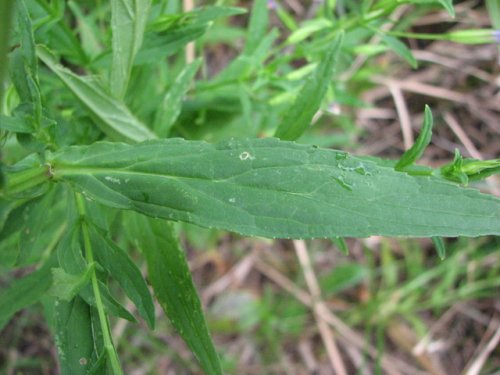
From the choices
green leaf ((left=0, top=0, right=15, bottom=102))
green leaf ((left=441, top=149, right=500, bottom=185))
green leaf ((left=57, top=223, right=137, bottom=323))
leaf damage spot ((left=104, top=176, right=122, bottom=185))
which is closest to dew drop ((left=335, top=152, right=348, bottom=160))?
green leaf ((left=441, top=149, right=500, bottom=185))

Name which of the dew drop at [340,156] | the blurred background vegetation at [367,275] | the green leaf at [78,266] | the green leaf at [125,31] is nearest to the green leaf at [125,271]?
the green leaf at [78,266]

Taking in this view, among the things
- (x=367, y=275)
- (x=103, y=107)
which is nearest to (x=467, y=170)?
(x=103, y=107)

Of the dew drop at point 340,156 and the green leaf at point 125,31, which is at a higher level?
the green leaf at point 125,31

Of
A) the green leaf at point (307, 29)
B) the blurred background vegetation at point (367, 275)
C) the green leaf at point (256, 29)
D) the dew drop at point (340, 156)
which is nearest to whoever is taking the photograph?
the dew drop at point (340, 156)

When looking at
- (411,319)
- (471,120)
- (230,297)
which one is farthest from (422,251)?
(230,297)

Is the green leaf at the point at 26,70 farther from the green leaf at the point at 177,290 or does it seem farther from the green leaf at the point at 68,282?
the green leaf at the point at 177,290

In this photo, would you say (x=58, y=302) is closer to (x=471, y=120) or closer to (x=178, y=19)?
(x=178, y=19)
